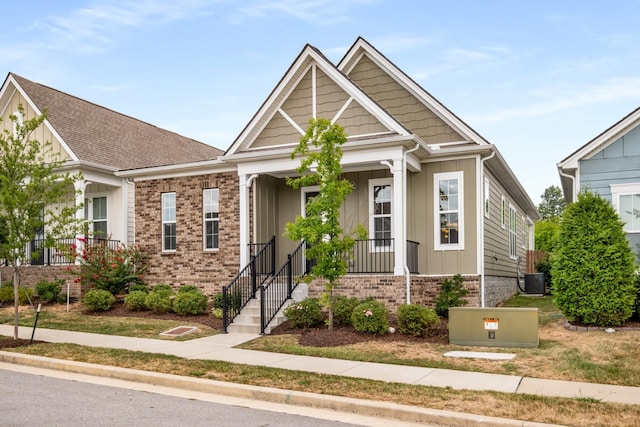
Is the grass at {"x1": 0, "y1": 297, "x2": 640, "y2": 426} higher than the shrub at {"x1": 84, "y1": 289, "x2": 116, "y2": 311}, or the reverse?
the shrub at {"x1": 84, "y1": 289, "x2": 116, "y2": 311}

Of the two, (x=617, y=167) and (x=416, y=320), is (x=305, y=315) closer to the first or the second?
(x=416, y=320)

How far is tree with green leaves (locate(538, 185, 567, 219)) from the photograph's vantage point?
84.1 m

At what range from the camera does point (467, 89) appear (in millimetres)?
19672

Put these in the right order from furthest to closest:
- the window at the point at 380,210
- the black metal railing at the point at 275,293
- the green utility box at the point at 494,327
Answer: the window at the point at 380,210 → the black metal railing at the point at 275,293 → the green utility box at the point at 494,327

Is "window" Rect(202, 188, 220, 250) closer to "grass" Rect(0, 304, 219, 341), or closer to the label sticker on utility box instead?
"grass" Rect(0, 304, 219, 341)

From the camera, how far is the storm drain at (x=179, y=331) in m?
12.9

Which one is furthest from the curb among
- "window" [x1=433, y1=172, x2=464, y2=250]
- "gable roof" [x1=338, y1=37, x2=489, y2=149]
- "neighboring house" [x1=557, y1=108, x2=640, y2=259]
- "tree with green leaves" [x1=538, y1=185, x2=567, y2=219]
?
"tree with green leaves" [x1=538, y1=185, x2=567, y2=219]

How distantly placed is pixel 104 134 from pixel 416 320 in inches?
571

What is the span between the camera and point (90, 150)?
19672 mm

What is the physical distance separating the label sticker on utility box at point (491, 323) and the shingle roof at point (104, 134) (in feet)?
43.9

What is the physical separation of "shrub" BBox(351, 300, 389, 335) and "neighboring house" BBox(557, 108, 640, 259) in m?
5.88

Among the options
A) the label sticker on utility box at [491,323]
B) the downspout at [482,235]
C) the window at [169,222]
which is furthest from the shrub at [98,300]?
the label sticker on utility box at [491,323]

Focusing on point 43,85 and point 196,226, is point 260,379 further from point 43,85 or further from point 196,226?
point 43,85

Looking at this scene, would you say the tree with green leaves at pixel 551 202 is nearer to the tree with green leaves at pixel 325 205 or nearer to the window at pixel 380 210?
the window at pixel 380 210
